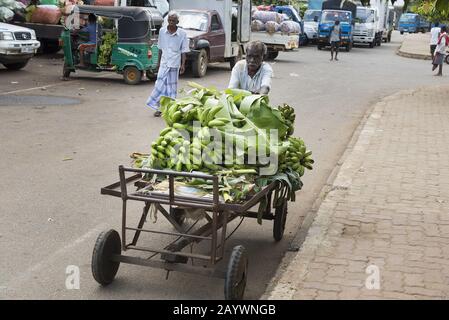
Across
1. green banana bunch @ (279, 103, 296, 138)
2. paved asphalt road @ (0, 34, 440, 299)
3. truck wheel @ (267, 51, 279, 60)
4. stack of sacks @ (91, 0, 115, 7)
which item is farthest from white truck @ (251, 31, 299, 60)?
green banana bunch @ (279, 103, 296, 138)

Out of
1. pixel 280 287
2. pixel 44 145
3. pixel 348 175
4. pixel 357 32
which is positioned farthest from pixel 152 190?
pixel 357 32

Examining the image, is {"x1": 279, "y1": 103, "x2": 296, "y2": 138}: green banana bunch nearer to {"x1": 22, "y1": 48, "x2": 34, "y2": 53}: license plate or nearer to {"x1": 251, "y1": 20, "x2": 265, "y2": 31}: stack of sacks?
{"x1": 22, "y1": 48, "x2": 34, "y2": 53}: license plate

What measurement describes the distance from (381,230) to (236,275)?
7.30ft

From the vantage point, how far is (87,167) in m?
8.48

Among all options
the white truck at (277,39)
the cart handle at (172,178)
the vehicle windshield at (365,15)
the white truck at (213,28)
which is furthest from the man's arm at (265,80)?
the vehicle windshield at (365,15)

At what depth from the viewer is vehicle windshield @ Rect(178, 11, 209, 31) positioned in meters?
20.4

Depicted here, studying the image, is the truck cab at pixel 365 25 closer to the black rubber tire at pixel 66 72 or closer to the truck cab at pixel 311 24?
the truck cab at pixel 311 24

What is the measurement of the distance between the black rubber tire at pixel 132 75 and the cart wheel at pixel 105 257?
12.8 meters

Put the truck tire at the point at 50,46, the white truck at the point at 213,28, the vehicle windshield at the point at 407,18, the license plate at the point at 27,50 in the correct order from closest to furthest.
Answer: the license plate at the point at 27,50 < the white truck at the point at 213,28 < the truck tire at the point at 50,46 < the vehicle windshield at the point at 407,18

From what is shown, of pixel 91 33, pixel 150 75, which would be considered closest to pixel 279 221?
pixel 91 33

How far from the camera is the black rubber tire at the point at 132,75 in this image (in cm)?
1727

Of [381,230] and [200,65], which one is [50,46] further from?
[381,230]

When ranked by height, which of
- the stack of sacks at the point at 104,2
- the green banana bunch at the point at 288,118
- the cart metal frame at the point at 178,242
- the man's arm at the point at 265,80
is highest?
the stack of sacks at the point at 104,2

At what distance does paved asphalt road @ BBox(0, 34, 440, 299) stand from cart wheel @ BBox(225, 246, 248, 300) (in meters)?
0.32
